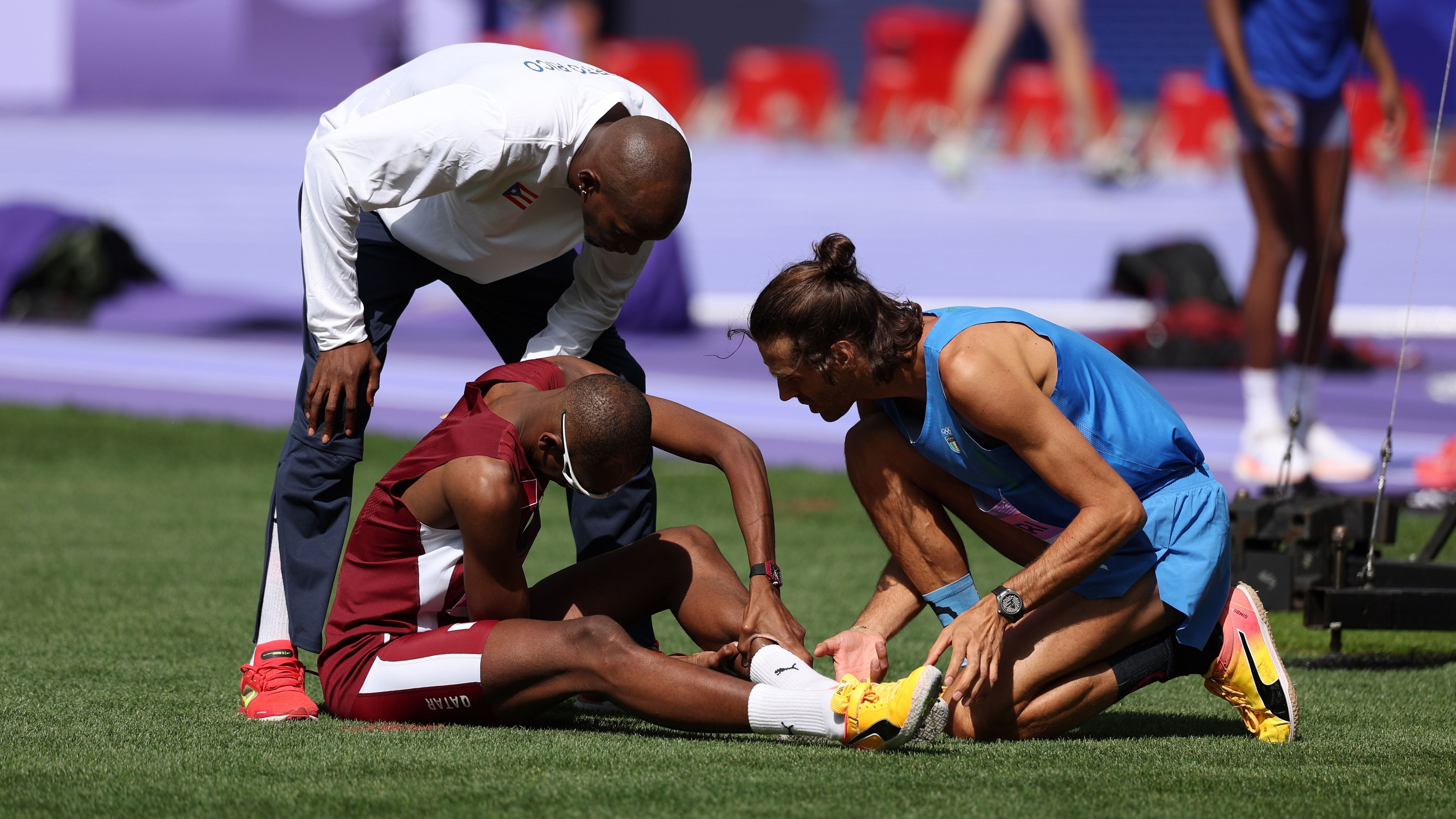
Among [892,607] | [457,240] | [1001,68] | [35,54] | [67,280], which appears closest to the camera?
[892,607]

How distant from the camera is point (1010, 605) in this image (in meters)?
2.87

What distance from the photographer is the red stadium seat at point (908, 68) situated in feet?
63.5

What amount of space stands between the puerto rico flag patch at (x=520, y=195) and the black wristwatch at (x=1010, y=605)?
4.37 ft

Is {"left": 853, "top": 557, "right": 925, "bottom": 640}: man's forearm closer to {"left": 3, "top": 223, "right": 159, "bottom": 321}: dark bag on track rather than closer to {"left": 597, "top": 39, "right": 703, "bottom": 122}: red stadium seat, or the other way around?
{"left": 3, "top": 223, "right": 159, "bottom": 321}: dark bag on track

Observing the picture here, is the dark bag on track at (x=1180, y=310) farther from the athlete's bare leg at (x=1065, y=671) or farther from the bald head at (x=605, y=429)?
the bald head at (x=605, y=429)

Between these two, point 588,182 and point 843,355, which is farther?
point 588,182

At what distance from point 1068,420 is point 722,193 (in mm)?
17235

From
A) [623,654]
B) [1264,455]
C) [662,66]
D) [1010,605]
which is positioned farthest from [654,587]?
[662,66]

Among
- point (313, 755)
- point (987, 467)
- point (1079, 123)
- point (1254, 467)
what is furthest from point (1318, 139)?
point (1079, 123)

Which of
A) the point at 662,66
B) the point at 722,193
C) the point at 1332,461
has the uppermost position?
the point at 662,66

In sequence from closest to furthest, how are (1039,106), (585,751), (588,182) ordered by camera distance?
1. (585,751)
2. (588,182)
3. (1039,106)

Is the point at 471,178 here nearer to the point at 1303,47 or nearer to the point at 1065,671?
the point at 1065,671

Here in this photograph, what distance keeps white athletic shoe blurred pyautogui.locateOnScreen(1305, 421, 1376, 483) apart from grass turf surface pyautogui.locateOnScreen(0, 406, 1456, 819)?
5.85 feet

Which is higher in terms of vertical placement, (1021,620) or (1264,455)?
(1021,620)
